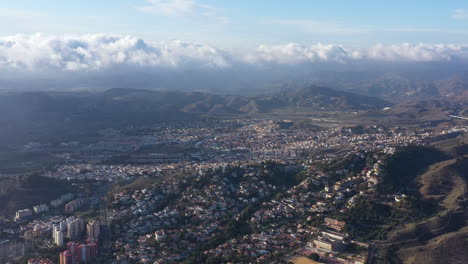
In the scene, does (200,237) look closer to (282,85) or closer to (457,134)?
(457,134)

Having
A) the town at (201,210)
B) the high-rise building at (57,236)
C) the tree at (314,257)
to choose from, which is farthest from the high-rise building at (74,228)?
the tree at (314,257)

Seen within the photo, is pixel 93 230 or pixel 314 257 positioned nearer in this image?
pixel 314 257

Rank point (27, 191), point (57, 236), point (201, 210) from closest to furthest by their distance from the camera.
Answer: point (57, 236) → point (201, 210) → point (27, 191)

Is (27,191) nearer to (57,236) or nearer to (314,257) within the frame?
(57,236)

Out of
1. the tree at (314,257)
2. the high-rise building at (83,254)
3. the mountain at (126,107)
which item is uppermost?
the mountain at (126,107)

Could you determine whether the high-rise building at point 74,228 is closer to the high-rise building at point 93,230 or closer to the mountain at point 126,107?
the high-rise building at point 93,230

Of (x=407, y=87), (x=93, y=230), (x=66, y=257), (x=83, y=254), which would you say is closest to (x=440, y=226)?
(x=83, y=254)

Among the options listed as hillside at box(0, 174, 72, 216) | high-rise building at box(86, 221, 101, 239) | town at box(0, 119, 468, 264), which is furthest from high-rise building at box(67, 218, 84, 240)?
hillside at box(0, 174, 72, 216)

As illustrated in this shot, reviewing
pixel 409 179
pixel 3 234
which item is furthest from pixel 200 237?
pixel 409 179

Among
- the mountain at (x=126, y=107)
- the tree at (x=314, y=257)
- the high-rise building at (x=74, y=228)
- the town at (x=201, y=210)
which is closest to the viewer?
the tree at (x=314, y=257)
